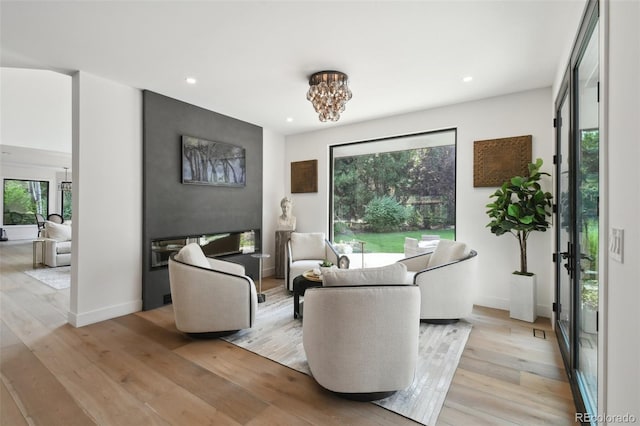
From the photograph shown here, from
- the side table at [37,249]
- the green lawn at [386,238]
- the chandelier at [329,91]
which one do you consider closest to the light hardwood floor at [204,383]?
Answer: the green lawn at [386,238]

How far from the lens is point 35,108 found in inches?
221

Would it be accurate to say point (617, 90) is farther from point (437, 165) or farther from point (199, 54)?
point (437, 165)

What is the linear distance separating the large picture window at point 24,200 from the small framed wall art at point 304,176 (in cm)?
1026

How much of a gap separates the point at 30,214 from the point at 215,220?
33.9 ft

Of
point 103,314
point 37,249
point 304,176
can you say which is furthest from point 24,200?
point 304,176

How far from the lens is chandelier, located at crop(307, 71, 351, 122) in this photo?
9.93ft

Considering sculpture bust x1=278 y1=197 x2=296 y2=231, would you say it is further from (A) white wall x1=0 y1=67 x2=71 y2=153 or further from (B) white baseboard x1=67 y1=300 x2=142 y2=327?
(A) white wall x1=0 y1=67 x2=71 y2=153

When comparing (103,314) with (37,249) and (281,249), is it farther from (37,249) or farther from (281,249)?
(37,249)

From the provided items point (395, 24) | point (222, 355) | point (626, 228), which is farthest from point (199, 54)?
point (626, 228)

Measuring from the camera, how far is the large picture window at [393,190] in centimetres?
431

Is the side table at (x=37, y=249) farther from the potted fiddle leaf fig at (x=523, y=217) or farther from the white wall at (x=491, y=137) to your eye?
the potted fiddle leaf fig at (x=523, y=217)

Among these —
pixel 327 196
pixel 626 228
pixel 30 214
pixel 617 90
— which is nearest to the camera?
pixel 626 228

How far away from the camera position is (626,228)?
3.34ft

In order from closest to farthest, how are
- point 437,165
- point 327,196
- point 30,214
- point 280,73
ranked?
point 280,73 < point 437,165 < point 327,196 < point 30,214
